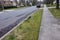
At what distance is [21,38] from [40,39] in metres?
1.08

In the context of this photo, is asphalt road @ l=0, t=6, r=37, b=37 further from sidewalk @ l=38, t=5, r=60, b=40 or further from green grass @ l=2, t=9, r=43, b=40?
sidewalk @ l=38, t=5, r=60, b=40

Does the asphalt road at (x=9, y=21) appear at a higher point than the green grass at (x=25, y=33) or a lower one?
lower

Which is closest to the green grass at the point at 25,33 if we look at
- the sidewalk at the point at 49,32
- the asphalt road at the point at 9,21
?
the sidewalk at the point at 49,32

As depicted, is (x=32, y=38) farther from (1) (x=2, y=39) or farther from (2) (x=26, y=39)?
(1) (x=2, y=39)

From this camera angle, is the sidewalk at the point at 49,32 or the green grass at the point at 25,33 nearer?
the sidewalk at the point at 49,32

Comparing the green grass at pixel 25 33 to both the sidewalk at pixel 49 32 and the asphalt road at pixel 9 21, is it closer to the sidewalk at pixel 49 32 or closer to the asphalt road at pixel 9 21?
the sidewalk at pixel 49 32

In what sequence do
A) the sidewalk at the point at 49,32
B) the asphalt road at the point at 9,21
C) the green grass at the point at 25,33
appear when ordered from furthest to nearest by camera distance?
the asphalt road at the point at 9,21 < the green grass at the point at 25,33 < the sidewalk at the point at 49,32

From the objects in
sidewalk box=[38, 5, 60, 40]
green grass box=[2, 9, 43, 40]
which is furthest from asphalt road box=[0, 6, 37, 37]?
sidewalk box=[38, 5, 60, 40]

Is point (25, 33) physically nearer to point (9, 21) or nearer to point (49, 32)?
point (49, 32)

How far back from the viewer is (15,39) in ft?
27.6

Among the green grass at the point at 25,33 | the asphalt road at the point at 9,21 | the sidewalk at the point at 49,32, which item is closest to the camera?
the sidewalk at the point at 49,32

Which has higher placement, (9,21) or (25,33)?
(25,33)

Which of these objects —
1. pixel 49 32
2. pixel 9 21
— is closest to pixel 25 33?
pixel 49 32

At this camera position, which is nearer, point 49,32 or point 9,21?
point 49,32
